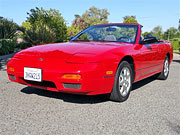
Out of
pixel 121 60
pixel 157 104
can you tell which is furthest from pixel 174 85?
pixel 121 60

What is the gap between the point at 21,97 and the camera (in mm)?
3754

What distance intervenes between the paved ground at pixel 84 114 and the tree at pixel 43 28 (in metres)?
13.0

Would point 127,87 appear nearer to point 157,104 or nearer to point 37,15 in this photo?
point 157,104

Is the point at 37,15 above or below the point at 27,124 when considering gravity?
above

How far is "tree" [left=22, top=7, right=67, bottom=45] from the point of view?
16.8 metres

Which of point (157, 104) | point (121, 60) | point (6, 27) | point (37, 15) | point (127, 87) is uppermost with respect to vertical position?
point (37, 15)

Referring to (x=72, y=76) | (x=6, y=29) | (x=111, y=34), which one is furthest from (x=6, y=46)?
(x=72, y=76)

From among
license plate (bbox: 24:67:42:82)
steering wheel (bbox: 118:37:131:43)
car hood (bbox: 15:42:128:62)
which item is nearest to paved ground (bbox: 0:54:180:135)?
license plate (bbox: 24:67:42:82)

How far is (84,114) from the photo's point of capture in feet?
9.71

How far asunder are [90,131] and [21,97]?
1.80 m

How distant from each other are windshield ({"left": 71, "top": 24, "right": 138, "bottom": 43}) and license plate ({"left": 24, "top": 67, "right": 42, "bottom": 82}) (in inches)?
62.4

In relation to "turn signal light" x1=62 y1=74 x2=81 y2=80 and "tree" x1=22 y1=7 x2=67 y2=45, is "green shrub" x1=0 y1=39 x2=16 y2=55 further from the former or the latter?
"turn signal light" x1=62 y1=74 x2=81 y2=80

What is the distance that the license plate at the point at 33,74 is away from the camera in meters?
3.20

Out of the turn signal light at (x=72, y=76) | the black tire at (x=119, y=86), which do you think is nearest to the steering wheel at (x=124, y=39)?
the black tire at (x=119, y=86)
